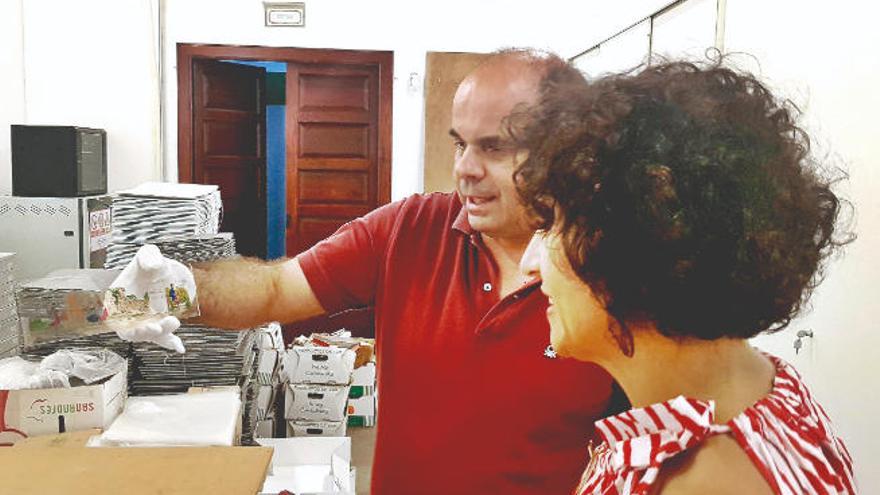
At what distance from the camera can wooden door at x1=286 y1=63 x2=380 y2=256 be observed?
17.8ft

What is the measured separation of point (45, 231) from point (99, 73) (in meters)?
1.79

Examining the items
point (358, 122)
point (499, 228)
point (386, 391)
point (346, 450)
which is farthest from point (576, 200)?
point (358, 122)

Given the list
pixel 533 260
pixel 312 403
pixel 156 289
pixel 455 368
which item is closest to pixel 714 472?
pixel 533 260

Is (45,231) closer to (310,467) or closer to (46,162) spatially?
(46,162)

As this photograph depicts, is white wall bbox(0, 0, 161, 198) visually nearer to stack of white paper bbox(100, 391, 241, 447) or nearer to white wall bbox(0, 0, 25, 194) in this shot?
white wall bbox(0, 0, 25, 194)

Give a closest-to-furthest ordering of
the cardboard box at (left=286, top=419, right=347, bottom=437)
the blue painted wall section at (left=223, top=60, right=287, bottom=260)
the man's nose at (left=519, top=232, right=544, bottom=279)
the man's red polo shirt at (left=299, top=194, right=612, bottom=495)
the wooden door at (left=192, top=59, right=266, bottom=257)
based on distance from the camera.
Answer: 1. the man's nose at (left=519, top=232, right=544, bottom=279)
2. the man's red polo shirt at (left=299, top=194, right=612, bottom=495)
3. the cardboard box at (left=286, top=419, right=347, bottom=437)
4. the wooden door at (left=192, top=59, right=266, bottom=257)
5. the blue painted wall section at (left=223, top=60, right=287, bottom=260)

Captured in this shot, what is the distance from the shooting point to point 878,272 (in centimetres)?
176

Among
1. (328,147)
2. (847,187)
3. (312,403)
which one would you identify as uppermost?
(328,147)

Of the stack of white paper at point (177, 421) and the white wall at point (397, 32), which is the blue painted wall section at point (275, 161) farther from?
the stack of white paper at point (177, 421)

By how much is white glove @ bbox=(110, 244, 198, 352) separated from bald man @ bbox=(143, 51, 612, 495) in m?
0.04

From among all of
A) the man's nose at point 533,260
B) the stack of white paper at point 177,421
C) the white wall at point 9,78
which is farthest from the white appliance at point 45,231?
the man's nose at point 533,260

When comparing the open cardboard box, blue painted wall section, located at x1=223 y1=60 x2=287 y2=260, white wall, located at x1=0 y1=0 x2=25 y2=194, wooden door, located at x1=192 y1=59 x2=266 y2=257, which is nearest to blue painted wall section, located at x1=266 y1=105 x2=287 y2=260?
blue painted wall section, located at x1=223 y1=60 x2=287 y2=260

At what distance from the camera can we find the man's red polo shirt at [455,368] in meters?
1.39

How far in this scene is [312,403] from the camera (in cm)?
392
